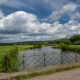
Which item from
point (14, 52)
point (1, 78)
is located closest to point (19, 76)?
point (1, 78)

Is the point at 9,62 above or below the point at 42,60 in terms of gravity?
above

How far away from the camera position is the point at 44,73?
249 inches

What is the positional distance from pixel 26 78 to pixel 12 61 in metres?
2.52

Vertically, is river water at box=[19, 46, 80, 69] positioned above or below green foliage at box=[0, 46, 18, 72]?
below

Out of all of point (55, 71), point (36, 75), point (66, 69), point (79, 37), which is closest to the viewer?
point (36, 75)

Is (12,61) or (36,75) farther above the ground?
(12,61)

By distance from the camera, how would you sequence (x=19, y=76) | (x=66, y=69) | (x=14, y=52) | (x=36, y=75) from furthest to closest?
1. (x=14, y=52)
2. (x=66, y=69)
3. (x=36, y=75)
4. (x=19, y=76)

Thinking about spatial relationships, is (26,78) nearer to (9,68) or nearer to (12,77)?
(12,77)

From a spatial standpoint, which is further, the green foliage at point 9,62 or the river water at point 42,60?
the river water at point 42,60

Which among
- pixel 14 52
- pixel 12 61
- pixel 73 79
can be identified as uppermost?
pixel 14 52

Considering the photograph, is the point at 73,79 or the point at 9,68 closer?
the point at 73,79

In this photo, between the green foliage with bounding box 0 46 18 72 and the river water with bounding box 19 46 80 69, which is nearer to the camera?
the green foliage with bounding box 0 46 18 72

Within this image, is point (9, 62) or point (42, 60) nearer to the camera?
point (9, 62)

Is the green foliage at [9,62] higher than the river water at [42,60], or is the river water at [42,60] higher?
the green foliage at [9,62]
